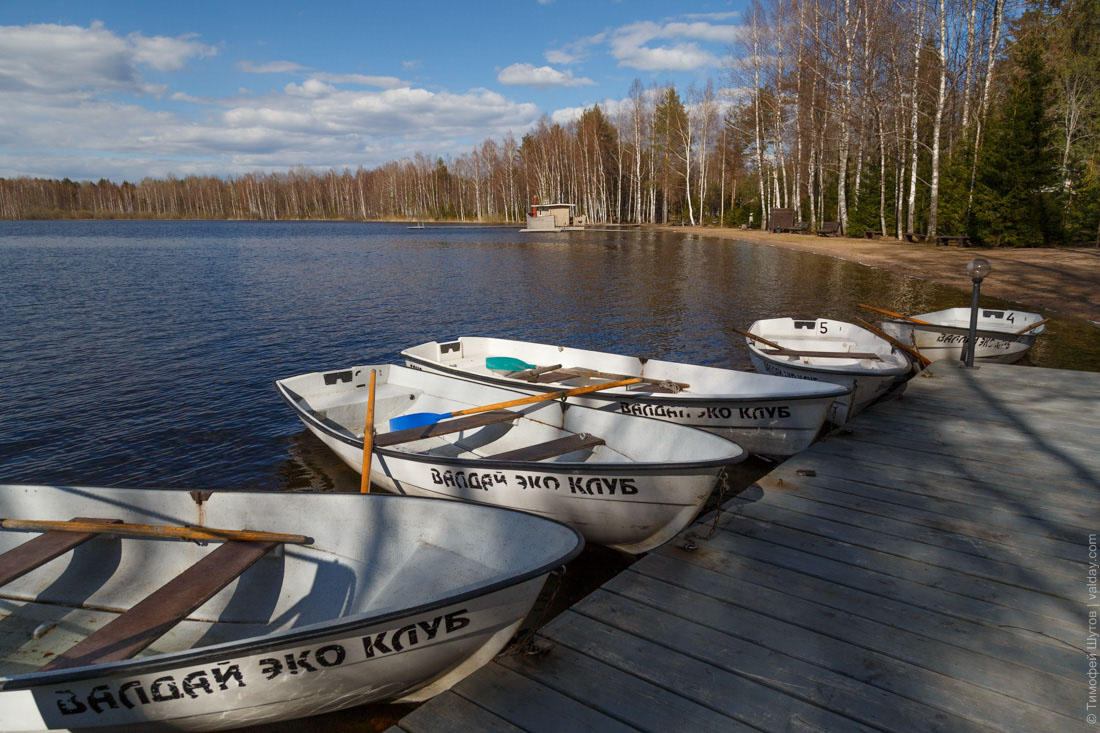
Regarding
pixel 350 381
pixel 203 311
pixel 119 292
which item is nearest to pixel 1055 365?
pixel 350 381

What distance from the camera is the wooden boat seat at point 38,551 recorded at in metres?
3.98

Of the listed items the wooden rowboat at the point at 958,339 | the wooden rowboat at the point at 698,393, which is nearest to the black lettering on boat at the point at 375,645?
the wooden rowboat at the point at 698,393

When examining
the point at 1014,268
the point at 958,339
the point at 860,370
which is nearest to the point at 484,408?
the point at 860,370

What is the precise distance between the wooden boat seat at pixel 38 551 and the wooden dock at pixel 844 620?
3.04 m

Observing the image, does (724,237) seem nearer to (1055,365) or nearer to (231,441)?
(1055,365)

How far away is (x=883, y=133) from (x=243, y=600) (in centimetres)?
3253

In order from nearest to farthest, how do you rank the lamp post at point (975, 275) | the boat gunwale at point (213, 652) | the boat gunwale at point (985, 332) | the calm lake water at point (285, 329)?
the boat gunwale at point (213, 652) < the lamp post at point (975, 275) < the calm lake water at point (285, 329) < the boat gunwale at point (985, 332)

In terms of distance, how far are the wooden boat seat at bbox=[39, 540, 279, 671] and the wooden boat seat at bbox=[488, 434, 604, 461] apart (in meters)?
2.45

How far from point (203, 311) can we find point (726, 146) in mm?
Answer: 53944

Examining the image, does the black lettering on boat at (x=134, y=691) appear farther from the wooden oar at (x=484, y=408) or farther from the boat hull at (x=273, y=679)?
the wooden oar at (x=484, y=408)

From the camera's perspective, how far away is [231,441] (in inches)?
393

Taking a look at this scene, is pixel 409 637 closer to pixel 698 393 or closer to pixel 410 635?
pixel 410 635

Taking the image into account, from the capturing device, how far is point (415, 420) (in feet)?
24.7

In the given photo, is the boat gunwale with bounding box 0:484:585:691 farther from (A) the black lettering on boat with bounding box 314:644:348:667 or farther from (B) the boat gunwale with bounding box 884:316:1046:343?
(B) the boat gunwale with bounding box 884:316:1046:343
